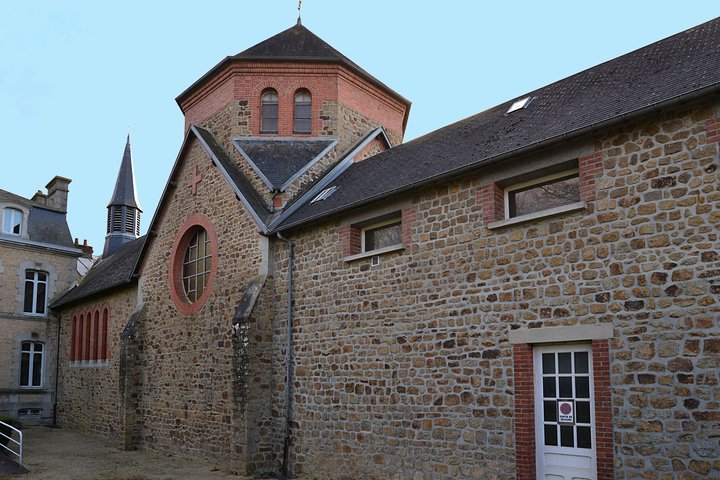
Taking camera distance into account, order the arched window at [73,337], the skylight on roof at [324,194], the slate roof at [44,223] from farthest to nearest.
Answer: the slate roof at [44,223], the arched window at [73,337], the skylight on roof at [324,194]

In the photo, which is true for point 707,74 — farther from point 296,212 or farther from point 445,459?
point 296,212

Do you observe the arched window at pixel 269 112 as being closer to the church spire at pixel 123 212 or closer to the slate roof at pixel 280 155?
the slate roof at pixel 280 155

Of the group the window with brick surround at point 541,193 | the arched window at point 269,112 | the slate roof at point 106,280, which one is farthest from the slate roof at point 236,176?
the window with brick surround at point 541,193

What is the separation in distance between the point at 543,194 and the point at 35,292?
848 inches

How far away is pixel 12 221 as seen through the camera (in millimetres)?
24250

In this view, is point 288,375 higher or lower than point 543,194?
lower

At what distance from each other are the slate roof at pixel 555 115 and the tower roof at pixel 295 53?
4659mm

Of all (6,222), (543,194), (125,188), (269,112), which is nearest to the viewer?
(543,194)

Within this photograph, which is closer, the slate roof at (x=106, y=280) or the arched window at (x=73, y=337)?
the slate roof at (x=106, y=280)

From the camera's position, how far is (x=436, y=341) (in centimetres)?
965

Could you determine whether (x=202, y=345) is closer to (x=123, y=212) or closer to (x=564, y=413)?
(x=564, y=413)

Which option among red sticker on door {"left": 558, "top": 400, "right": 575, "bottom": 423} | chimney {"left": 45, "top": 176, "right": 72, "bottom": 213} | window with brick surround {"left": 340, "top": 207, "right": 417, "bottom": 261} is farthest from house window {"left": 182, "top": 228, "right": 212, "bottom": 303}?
chimney {"left": 45, "top": 176, "right": 72, "bottom": 213}

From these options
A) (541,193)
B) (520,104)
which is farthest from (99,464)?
(520,104)

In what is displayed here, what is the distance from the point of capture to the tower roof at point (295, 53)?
16703mm
